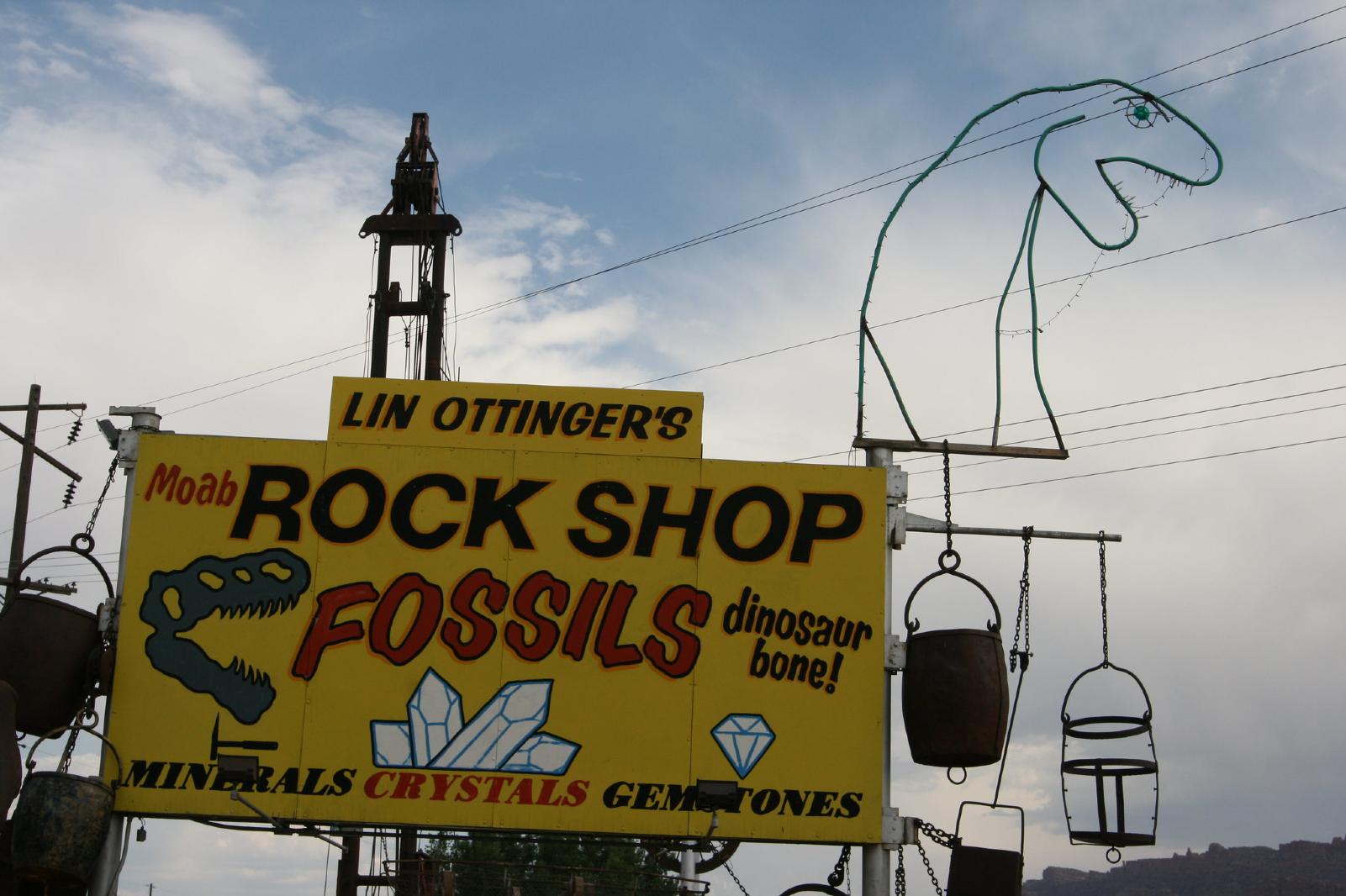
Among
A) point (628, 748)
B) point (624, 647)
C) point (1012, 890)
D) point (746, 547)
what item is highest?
point (746, 547)

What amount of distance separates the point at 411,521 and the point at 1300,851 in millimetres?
136028

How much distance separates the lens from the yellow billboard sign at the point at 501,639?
13422mm

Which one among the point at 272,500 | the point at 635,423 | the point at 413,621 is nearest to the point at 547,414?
the point at 635,423

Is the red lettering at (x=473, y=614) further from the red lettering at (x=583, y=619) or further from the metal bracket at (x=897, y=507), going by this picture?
the metal bracket at (x=897, y=507)

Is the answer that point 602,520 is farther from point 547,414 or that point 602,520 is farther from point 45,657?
point 45,657

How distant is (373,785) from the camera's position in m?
13.4

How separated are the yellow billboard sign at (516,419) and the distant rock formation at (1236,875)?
119 meters

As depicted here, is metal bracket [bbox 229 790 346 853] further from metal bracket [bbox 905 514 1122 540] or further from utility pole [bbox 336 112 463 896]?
utility pole [bbox 336 112 463 896]

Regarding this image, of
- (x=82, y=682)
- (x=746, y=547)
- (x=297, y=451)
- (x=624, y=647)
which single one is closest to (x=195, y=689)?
(x=82, y=682)

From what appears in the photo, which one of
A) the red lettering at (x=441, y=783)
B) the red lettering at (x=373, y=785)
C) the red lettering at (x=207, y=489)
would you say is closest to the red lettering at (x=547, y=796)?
the red lettering at (x=441, y=783)

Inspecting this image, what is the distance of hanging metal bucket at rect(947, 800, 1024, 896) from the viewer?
42.7ft

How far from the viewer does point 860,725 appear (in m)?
13.7

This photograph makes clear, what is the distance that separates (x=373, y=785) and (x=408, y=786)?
12.1 inches

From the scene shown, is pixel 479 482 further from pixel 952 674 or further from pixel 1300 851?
pixel 1300 851
